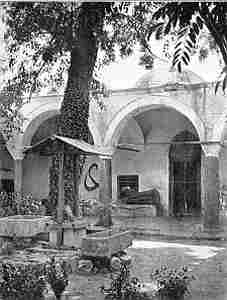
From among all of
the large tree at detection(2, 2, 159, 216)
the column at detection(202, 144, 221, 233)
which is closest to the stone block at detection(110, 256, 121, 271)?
the large tree at detection(2, 2, 159, 216)

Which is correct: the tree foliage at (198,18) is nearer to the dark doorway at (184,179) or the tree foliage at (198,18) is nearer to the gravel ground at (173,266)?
the gravel ground at (173,266)

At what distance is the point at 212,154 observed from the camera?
8.12 meters

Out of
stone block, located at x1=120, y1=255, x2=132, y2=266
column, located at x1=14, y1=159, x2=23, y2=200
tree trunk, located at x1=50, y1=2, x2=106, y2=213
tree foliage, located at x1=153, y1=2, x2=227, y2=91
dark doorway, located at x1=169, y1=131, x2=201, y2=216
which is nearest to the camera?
tree foliage, located at x1=153, y1=2, x2=227, y2=91

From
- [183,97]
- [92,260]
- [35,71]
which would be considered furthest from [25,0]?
[183,97]

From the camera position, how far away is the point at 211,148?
8438 millimetres

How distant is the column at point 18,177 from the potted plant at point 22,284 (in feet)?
5.48

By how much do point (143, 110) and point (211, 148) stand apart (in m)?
1.43

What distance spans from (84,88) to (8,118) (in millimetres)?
846

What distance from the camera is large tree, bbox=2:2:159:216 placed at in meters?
4.03

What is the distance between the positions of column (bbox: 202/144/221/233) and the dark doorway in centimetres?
14

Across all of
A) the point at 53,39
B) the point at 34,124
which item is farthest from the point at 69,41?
the point at 34,124

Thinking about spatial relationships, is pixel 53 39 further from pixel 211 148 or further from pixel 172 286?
pixel 211 148

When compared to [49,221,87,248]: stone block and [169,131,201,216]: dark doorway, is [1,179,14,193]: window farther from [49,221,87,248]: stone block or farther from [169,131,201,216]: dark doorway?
[169,131,201,216]: dark doorway

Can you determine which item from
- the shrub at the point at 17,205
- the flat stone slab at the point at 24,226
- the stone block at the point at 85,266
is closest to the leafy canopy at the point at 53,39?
the shrub at the point at 17,205
